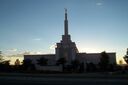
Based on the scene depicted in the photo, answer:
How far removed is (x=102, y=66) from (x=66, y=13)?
90.9 feet

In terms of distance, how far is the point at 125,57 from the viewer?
10850 cm

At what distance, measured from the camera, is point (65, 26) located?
374 ft

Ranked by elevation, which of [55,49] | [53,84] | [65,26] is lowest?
[53,84]

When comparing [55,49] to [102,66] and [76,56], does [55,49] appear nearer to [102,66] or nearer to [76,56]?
[76,56]

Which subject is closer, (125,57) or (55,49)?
(125,57)

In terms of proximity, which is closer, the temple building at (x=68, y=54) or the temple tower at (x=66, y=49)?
the temple building at (x=68, y=54)

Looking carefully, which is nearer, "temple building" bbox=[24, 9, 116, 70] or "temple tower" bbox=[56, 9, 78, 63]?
"temple building" bbox=[24, 9, 116, 70]

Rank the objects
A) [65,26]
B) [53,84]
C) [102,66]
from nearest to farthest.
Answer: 1. [53,84]
2. [102,66]
3. [65,26]

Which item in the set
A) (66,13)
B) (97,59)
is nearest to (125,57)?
(97,59)

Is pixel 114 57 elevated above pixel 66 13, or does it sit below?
below

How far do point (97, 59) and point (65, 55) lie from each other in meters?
16.0

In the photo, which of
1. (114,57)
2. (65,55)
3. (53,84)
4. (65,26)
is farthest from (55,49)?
(53,84)

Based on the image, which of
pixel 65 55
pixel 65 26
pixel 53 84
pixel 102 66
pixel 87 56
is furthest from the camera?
pixel 87 56

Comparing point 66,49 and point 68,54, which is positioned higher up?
point 66,49
